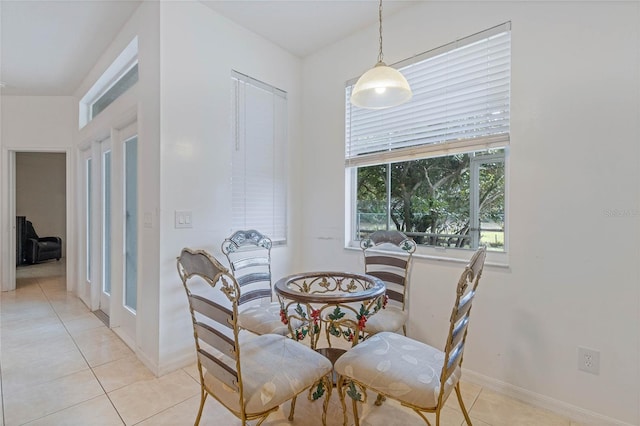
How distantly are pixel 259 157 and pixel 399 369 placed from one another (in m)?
2.19

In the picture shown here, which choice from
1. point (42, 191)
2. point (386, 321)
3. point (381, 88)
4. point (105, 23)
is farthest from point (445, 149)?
point (42, 191)

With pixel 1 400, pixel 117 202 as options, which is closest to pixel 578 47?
pixel 117 202

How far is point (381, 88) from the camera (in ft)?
5.99

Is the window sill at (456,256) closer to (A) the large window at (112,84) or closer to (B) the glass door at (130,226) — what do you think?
(B) the glass door at (130,226)

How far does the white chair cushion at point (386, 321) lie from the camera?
197cm

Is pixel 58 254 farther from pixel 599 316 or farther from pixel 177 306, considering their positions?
pixel 599 316

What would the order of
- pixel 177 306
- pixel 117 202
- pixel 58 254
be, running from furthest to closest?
pixel 58 254 < pixel 117 202 < pixel 177 306

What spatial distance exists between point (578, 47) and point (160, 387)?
3.38 meters

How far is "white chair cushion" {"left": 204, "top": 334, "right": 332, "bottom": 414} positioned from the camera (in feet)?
4.04

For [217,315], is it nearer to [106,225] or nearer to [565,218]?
[565,218]

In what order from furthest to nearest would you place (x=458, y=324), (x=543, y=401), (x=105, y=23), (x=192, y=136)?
(x=105, y=23), (x=192, y=136), (x=543, y=401), (x=458, y=324)

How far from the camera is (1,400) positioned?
6.20ft

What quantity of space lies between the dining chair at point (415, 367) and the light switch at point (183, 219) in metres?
1.53

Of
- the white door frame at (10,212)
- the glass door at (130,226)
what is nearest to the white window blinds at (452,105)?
the glass door at (130,226)
